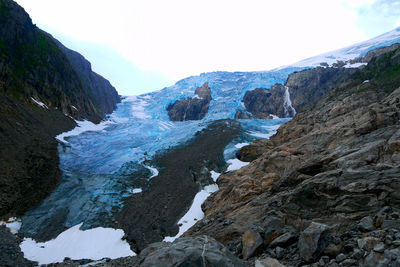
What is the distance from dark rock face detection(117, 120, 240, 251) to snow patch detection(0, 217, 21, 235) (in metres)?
8.41

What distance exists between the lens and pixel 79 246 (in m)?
19.7

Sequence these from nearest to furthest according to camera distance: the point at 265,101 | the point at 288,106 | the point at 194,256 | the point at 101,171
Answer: the point at 194,256
the point at 101,171
the point at 288,106
the point at 265,101

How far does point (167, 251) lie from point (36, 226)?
2063 centimetres

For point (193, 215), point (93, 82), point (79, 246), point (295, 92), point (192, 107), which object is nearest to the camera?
point (79, 246)

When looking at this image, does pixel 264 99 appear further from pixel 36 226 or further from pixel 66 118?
pixel 36 226

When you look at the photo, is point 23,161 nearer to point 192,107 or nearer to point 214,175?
point 214,175

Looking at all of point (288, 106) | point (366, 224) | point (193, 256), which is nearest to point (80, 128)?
point (193, 256)

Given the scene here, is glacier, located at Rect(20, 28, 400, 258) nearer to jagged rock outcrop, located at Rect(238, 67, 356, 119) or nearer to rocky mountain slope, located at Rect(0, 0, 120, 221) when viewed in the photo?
rocky mountain slope, located at Rect(0, 0, 120, 221)

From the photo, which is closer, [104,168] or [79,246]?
[79,246]

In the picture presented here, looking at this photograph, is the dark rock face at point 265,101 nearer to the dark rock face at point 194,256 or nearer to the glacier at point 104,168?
the glacier at point 104,168

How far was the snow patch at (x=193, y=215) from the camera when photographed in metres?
20.9

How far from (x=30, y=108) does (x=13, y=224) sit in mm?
33173

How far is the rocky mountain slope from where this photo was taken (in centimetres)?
2500

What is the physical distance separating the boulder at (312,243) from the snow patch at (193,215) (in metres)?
14.8
